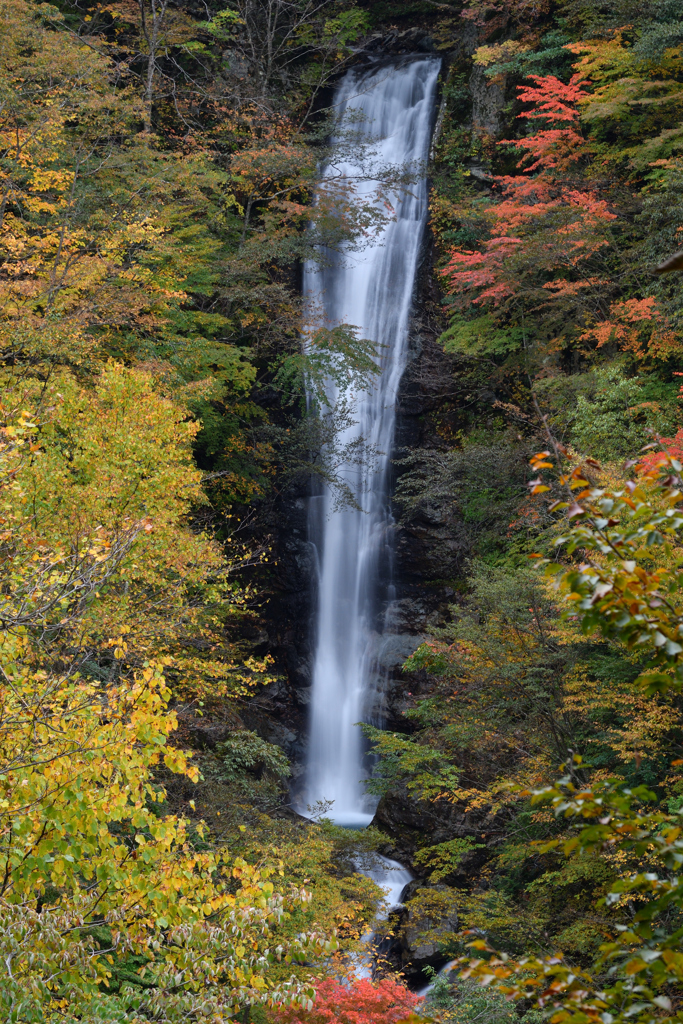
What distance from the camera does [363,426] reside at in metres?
23.3

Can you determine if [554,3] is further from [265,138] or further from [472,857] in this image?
[472,857]

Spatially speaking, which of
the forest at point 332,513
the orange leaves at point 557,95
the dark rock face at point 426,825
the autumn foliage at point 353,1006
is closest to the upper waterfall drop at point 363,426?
the forest at point 332,513

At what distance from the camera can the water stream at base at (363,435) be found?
828 inches

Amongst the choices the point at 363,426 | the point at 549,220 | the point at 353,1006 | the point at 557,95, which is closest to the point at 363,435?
the point at 363,426

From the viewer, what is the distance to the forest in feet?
13.6

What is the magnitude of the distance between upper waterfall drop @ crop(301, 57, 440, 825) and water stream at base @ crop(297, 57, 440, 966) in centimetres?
3

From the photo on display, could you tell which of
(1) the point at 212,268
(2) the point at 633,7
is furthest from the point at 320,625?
(2) the point at 633,7

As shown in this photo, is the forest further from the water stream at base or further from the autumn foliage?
the water stream at base

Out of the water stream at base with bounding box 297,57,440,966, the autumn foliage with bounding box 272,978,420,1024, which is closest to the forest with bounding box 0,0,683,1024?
the autumn foliage with bounding box 272,978,420,1024

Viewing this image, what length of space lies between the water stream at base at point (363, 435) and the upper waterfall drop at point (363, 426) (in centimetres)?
3

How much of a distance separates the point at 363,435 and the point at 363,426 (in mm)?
330

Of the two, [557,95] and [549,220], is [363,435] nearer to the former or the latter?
[549,220]

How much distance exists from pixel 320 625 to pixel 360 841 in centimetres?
977

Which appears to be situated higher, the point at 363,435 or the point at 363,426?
the point at 363,426
